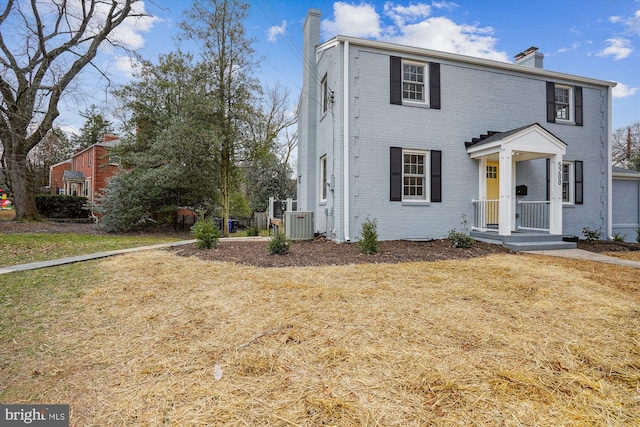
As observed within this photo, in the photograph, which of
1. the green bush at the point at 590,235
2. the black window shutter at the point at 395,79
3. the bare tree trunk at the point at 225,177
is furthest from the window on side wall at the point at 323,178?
the green bush at the point at 590,235

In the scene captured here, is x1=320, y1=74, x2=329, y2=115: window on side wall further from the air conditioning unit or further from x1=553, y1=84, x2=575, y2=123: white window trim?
x1=553, y1=84, x2=575, y2=123: white window trim

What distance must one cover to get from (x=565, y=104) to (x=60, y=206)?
82.1 ft

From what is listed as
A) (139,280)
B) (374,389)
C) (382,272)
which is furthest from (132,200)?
(374,389)

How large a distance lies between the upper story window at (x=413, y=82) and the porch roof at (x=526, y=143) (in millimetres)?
2252

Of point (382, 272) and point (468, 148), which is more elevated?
point (468, 148)

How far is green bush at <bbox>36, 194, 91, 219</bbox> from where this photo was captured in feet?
60.9

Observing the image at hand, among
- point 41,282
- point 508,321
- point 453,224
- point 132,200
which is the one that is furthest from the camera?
point 132,200

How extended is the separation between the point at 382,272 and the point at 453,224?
5091mm

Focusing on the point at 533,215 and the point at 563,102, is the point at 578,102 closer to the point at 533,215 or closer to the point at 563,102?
the point at 563,102

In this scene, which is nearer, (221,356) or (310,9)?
(221,356)

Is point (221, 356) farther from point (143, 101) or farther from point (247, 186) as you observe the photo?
point (247, 186)

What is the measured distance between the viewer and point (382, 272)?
5438mm

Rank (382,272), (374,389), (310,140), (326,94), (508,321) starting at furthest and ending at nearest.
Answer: (310,140) < (326,94) < (382,272) < (508,321) < (374,389)

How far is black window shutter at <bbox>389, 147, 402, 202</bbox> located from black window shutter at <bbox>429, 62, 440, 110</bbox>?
176cm
